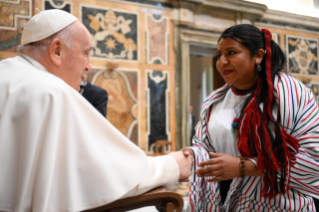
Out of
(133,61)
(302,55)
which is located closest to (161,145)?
(133,61)

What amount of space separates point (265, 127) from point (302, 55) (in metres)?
8.95

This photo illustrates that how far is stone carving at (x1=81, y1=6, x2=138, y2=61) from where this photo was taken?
6.34m

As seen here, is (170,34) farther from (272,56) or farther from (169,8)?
(272,56)

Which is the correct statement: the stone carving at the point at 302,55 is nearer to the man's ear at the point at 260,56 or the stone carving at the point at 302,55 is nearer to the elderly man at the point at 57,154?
the man's ear at the point at 260,56

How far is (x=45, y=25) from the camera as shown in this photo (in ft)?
5.44

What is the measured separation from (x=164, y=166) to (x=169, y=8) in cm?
639

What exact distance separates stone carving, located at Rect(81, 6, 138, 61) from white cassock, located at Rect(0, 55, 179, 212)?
5.23 metres

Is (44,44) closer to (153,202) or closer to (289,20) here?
(153,202)

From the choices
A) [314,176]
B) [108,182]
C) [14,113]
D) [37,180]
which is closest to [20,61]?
[14,113]

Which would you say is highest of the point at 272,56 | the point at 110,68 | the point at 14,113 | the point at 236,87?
the point at 110,68

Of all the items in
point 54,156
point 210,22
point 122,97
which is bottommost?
point 54,156

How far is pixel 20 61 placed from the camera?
58.9 inches

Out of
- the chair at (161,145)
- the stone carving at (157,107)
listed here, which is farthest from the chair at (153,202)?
the stone carving at (157,107)

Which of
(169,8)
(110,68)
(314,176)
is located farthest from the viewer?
(169,8)
